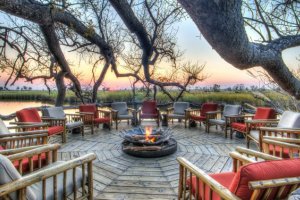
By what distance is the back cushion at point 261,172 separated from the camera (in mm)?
1148

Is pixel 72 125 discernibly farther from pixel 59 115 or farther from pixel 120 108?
pixel 120 108

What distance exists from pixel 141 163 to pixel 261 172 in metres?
2.52

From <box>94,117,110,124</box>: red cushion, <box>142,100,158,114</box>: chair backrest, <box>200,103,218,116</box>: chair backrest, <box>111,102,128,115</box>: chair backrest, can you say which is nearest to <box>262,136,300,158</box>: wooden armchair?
<box>200,103,218,116</box>: chair backrest

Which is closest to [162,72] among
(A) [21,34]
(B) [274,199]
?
(A) [21,34]

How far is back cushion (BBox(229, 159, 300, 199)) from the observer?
1.15 m

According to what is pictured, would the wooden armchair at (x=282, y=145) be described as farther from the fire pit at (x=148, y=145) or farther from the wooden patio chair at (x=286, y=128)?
the fire pit at (x=148, y=145)

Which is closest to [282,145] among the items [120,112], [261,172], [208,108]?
[261,172]

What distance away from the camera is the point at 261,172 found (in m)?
1.15

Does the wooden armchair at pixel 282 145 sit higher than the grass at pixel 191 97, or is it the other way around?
the grass at pixel 191 97

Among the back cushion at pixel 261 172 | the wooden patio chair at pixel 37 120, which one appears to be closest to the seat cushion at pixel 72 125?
the wooden patio chair at pixel 37 120

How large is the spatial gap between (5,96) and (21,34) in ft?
52.4

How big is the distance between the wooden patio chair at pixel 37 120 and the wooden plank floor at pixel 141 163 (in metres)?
0.37

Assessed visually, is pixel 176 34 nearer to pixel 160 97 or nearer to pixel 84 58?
pixel 84 58

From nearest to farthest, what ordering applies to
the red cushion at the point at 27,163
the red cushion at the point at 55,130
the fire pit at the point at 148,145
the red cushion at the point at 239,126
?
1. the red cushion at the point at 27,163
2. the fire pit at the point at 148,145
3. the red cushion at the point at 55,130
4. the red cushion at the point at 239,126
